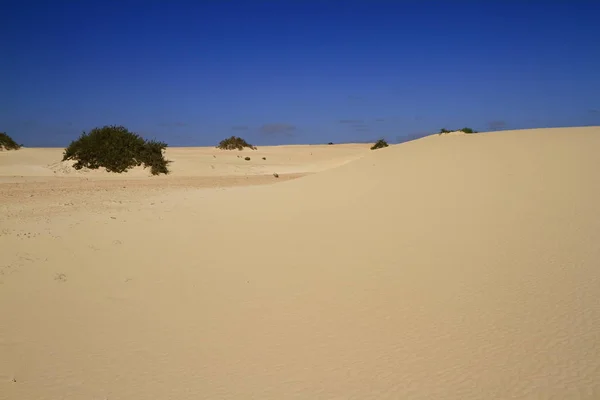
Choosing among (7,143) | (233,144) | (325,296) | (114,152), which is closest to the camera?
(325,296)

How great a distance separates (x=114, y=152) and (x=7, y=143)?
18.4 metres

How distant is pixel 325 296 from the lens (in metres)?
4.88

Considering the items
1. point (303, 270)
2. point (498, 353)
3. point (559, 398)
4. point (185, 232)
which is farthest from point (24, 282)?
point (559, 398)

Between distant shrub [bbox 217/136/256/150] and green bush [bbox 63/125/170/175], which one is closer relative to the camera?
green bush [bbox 63/125/170/175]

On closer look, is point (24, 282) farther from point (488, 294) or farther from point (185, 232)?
point (488, 294)

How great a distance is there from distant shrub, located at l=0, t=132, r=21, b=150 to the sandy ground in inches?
1219

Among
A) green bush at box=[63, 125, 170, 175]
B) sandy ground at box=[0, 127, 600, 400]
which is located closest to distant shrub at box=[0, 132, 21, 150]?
green bush at box=[63, 125, 170, 175]

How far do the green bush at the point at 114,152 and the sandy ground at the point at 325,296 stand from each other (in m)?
14.2

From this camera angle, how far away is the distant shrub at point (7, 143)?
35.4m

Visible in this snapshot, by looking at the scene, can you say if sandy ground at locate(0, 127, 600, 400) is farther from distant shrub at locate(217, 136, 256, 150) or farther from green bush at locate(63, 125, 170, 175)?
distant shrub at locate(217, 136, 256, 150)

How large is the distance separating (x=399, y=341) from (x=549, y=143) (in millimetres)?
9546

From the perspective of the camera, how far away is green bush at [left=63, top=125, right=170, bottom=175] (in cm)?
2344

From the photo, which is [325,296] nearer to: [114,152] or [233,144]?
[114,152]

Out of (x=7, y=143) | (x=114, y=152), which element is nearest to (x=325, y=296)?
(x=114, y=152)
